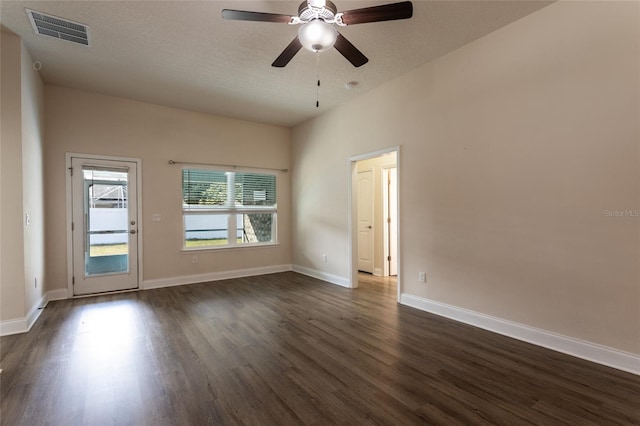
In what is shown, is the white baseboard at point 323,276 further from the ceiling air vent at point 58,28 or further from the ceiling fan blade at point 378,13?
the ceiling air vent at point 58,28

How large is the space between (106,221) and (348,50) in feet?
14.8

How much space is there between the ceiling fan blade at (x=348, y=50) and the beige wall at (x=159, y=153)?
3.78 m

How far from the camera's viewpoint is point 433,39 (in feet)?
10.6

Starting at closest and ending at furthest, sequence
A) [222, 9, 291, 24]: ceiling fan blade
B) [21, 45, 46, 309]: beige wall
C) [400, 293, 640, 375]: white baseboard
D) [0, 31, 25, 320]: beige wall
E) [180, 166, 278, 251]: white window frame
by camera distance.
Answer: [222, 9, 291, 24]: ceiling fan blade
[400, 293, 640, 375]: white baseboard
[0, 31, 25, 320]: beige wall
[21, 45, 46, 309]: beige wall
[180, 166, 278, 251]: white window frame

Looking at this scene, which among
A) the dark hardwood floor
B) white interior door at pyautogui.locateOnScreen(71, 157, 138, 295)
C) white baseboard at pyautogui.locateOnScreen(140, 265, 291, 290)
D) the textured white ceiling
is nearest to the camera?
the dark hardwood floor

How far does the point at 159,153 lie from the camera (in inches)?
205

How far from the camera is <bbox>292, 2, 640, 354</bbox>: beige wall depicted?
2.42 meters

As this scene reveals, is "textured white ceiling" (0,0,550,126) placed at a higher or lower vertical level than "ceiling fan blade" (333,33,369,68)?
higher

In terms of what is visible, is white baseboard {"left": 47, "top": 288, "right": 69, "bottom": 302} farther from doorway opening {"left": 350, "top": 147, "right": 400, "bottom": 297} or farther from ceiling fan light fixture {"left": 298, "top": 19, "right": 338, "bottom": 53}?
ceiling fan light fixture {"left": 298, "top": 19, "right": 338, "bottom": 53}

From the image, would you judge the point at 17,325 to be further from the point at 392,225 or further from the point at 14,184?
the point at 392,225

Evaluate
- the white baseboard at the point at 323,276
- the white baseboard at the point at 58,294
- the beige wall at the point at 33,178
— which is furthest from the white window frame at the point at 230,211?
the beige wall at the point at 33,178

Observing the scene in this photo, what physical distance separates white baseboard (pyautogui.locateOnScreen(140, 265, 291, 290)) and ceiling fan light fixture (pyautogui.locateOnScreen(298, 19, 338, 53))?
4.56 m

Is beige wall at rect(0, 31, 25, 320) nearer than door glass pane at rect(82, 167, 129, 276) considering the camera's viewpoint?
Yes

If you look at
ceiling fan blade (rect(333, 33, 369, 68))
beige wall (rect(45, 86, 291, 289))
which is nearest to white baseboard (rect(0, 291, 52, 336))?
beige wall (rect(45, 86, 291, 289))
